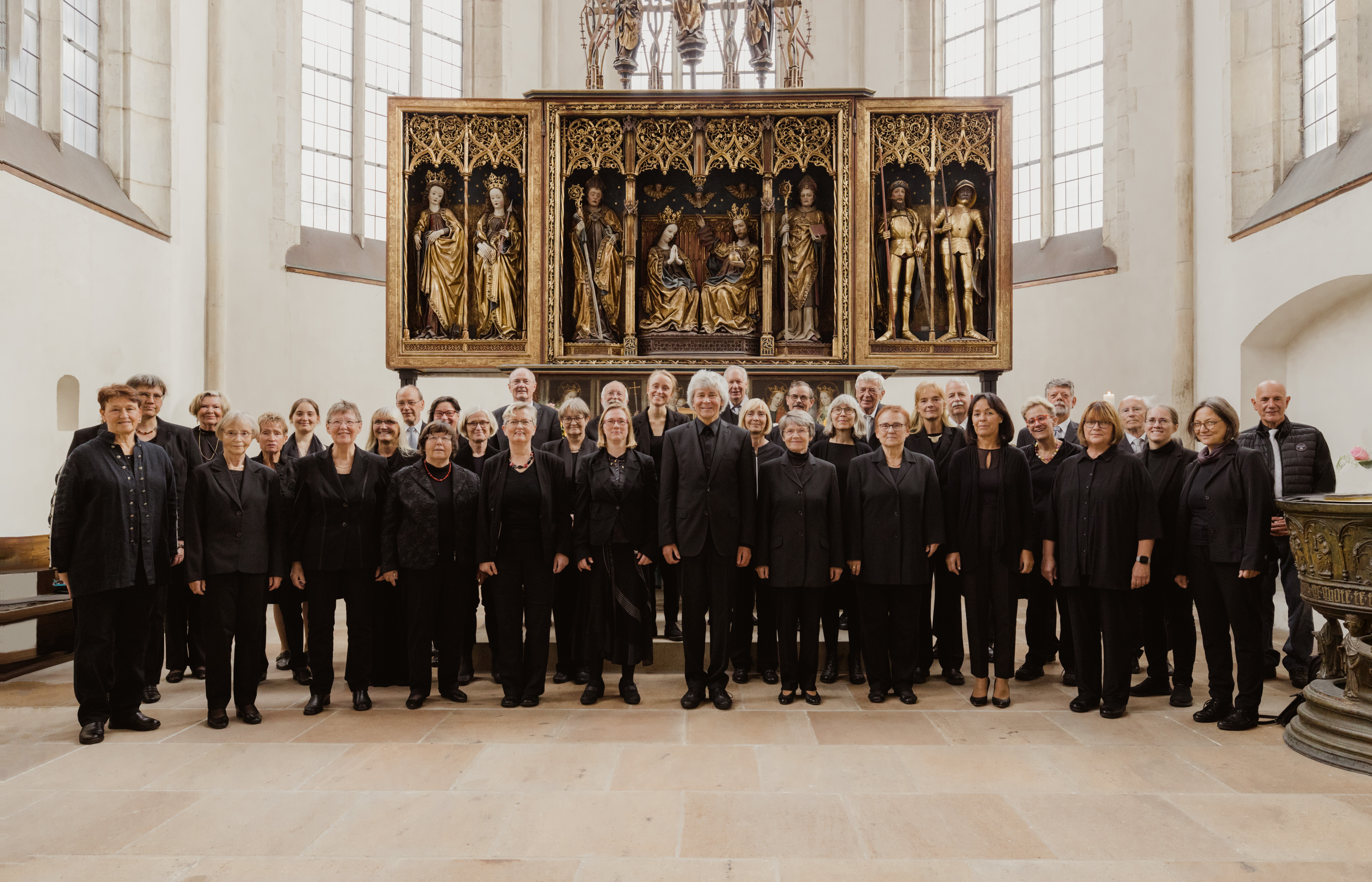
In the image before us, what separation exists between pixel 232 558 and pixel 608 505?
1.82 metres

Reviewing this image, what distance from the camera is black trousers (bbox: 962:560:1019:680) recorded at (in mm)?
4578

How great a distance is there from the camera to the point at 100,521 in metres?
4.11

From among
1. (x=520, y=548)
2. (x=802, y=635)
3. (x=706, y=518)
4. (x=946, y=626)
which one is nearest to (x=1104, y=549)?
(x=946, y=626)

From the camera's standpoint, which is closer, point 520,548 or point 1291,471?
point 520,548

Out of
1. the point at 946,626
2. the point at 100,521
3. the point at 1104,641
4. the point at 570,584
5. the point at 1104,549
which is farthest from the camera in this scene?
the point at 946,626

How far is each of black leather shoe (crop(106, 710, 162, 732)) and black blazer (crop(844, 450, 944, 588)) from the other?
349 cm

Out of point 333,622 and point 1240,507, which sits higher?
point 1240,507

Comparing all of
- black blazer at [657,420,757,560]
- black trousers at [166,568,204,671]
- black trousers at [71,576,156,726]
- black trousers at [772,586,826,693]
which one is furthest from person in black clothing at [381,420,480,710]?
black trousers at [772,586,826,693]

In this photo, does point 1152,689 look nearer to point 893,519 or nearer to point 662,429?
point 893,519

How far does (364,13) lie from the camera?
12281 millimetres

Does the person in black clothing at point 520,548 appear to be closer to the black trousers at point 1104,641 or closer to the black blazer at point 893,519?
the black blazer at point 893,519

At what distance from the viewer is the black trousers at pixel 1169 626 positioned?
185 inches

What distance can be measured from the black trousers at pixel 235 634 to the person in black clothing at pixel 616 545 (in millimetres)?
1588

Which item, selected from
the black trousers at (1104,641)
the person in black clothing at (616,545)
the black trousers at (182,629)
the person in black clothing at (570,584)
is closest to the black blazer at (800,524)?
the person in black clothing at (616,545)
